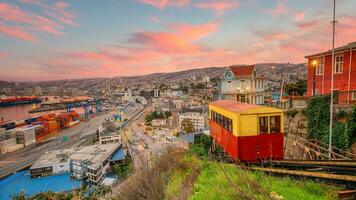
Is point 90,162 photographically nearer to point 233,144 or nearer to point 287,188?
point 233,144

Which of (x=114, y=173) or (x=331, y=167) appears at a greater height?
(x=331, y=167)

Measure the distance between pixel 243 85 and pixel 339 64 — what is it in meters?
11.3

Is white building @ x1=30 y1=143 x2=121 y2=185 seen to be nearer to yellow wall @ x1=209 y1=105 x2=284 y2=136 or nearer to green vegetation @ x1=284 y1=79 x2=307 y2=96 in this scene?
yellow wall @ x1=209 y1=105 x2=284 y2=136

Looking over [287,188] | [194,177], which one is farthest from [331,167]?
[194,177]

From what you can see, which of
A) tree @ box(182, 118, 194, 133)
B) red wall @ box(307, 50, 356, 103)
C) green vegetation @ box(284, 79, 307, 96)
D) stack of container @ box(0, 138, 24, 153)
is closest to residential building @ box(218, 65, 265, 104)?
green vegetation @ box(284, 79, 307, 96)

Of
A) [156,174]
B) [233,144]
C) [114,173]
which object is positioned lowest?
[114,173]

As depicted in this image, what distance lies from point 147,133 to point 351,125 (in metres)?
54.1

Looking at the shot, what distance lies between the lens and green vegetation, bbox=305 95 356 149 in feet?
30.7

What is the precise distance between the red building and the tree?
40.9m

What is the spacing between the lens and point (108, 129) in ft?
191

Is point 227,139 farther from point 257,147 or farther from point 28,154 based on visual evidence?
point 28,154

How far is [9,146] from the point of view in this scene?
50.8 meters

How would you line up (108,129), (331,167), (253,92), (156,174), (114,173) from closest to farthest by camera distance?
(331,167) → (156,174) → (253,92) → (114,173) → (108,129)

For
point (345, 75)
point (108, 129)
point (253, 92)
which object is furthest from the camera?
point (108, 129)
